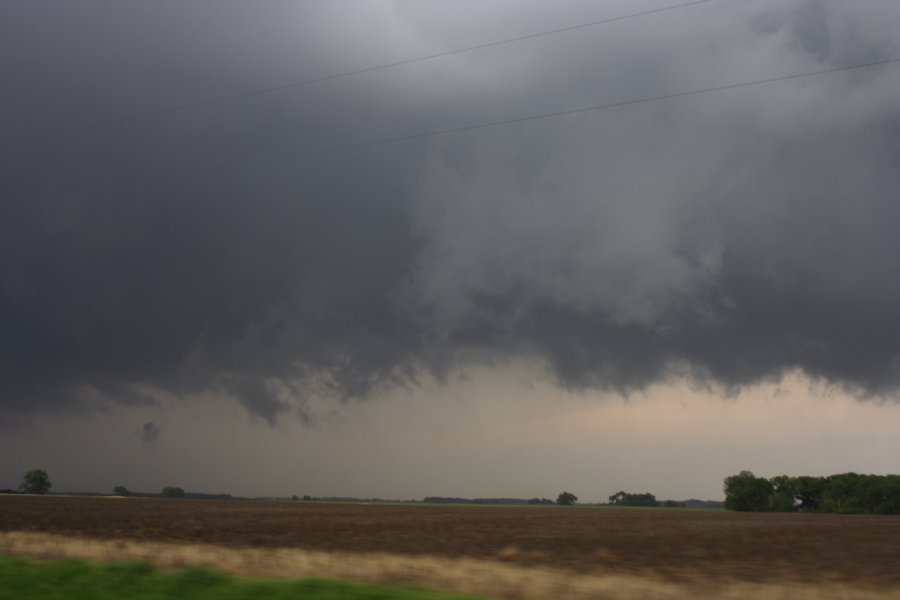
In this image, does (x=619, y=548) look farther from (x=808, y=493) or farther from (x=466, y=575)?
(x=808, y=493)

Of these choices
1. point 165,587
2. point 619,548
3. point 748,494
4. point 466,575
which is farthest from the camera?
point 748,494

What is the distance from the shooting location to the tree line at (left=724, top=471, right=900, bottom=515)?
6329 inches

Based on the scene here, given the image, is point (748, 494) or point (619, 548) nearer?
point (619, 548)

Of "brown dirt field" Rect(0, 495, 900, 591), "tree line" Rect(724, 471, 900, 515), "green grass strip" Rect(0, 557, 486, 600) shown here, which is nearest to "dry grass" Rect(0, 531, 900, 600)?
"brown dirt field" Rect(0, 495, 900, 591)

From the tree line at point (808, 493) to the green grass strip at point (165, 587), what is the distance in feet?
557

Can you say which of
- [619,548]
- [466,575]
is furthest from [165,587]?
[619,548]

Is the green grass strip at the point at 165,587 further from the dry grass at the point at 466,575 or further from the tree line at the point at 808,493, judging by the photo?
the tree line at the point at 808,493

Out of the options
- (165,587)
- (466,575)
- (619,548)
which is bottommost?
(466,575)

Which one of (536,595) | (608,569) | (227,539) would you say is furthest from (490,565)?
(227,539)

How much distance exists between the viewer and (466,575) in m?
23.6

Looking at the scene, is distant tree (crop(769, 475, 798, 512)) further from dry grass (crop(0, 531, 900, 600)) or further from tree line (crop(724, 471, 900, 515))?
dry grass (crop(0, 531, 900, 600))

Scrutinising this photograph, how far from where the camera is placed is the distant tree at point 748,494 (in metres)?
179

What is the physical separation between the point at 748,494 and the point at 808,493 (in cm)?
1418

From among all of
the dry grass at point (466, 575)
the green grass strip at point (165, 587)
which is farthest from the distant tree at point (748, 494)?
the green grass strip at point (165, 587)
